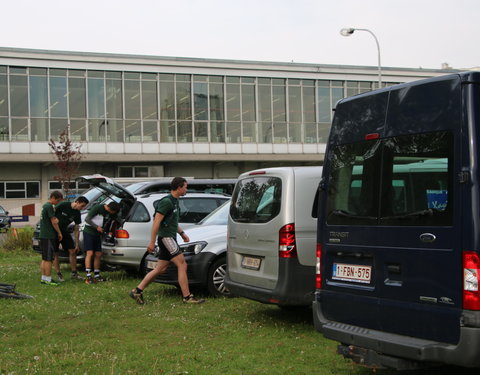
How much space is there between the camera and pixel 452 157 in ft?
14.6

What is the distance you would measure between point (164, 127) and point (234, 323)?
100 ft

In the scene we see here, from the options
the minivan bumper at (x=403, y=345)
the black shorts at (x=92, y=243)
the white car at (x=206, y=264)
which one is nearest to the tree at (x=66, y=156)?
the black shorts at (x=92, y=243)

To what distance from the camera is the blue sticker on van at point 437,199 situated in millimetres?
4492

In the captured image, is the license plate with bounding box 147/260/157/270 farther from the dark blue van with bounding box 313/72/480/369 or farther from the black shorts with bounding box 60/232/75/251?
the dark blue van with bounding box 313/72/480/369

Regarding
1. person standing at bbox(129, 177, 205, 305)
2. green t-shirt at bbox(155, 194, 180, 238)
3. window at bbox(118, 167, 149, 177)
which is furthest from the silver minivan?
window at bbox(118, 167, 149, 177)

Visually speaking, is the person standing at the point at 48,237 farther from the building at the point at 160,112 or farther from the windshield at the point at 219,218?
the building at the point at 160,112

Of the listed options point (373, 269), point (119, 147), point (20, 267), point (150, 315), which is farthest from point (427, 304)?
point (119, 147)

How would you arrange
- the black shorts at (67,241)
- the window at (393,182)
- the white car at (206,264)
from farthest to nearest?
the black shorts at (67,241) < the white car at (206,264) < the window at (393,182)

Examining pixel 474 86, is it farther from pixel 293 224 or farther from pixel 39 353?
pixel 39 353

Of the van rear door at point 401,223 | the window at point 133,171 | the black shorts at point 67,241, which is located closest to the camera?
the van rear door at point 401,223

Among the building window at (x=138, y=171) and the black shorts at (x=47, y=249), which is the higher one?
the building window at (x=138, y=171)

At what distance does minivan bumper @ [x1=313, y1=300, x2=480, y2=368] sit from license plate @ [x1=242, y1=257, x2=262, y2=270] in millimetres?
1941

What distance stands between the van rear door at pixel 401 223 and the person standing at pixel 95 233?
23.0 feet

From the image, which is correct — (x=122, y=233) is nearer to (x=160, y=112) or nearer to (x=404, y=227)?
(x=404, y=227)
